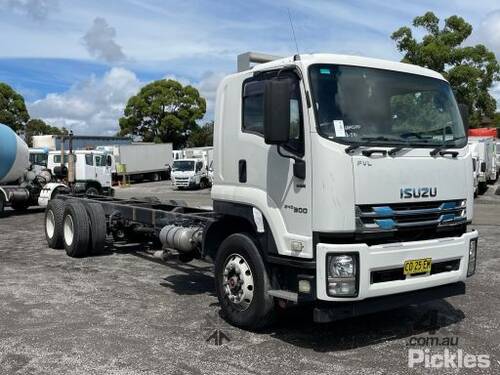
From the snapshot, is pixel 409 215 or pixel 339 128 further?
pixel 409 215

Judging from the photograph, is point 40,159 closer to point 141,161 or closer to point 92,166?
point 92,166

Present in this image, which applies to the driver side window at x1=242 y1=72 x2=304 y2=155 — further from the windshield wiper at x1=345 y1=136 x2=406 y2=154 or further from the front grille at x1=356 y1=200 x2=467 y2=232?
the front grille at x1=356 y1=200 x2=467 y2=232

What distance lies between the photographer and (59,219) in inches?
439

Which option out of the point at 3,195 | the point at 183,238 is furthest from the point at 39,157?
the point at 183,238

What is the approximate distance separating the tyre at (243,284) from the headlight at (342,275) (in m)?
0.86

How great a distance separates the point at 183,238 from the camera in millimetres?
7668

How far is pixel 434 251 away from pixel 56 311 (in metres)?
4.35

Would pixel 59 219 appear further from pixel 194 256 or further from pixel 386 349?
pixel 386 349

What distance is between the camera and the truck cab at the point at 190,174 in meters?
37.8

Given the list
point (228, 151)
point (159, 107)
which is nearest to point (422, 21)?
point (228, 151)

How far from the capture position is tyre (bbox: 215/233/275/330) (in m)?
5.66

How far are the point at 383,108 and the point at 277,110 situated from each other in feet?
3.58

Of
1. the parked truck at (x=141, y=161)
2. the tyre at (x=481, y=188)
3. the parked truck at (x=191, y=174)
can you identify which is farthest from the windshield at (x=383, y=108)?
the parked truck at (x=141, y=161)

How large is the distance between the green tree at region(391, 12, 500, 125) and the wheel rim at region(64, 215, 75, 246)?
2459cm
